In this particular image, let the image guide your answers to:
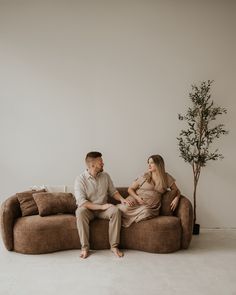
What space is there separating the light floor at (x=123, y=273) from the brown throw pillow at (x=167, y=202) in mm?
504

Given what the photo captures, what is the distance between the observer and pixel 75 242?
13.9 feet

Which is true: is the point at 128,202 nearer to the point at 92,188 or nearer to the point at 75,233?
the point at 92,188

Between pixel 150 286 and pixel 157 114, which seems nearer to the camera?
pixel 150 286

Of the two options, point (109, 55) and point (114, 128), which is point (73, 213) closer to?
point (114, 128)

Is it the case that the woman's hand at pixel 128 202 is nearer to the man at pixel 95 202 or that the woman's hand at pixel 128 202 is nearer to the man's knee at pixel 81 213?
the man at pixel 95 202

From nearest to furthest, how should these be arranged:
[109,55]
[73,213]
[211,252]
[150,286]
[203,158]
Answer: [150,286], [211,252], [73,213], [203,158], [109,55]

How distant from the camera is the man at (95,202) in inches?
164

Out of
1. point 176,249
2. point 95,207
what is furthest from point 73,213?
point 176,249

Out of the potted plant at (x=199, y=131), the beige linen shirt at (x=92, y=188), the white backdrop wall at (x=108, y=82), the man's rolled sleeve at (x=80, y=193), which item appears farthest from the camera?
the white backdrop wall at (x=108, y=82)

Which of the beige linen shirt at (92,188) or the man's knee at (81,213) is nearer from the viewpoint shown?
the man's knee at (81,213)

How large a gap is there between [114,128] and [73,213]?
1457mm

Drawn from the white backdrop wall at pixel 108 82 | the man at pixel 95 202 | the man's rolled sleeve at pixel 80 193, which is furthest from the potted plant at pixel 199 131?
the man's rolled sleeve at pixel 80 193

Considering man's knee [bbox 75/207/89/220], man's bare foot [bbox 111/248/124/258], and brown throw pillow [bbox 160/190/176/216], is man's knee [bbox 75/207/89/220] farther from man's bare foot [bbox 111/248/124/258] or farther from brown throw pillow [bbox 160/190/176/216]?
brown throw pillow [bbox 160/190/176/216]

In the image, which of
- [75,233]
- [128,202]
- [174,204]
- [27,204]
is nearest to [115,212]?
[128,202]
